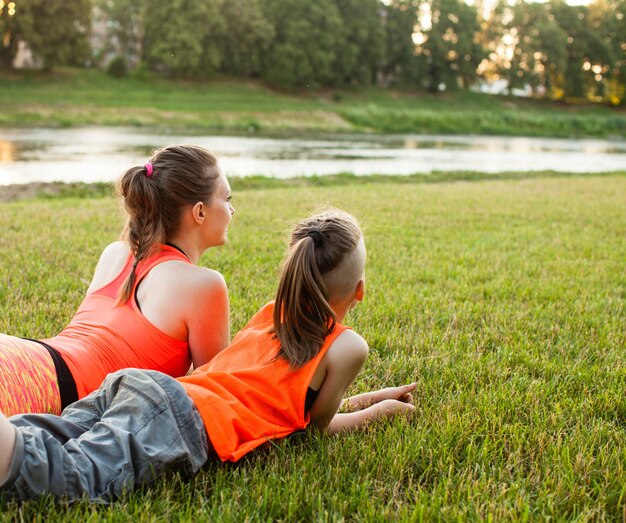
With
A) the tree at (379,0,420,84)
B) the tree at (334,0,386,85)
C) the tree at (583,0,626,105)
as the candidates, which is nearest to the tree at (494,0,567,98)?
the tree at (583,0,626,105)

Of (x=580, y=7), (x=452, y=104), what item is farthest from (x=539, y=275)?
(x=580, y=7)

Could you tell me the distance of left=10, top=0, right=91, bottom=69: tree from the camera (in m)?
39.3

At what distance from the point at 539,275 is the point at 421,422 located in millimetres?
3205

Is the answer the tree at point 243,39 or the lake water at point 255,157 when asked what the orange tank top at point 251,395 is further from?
the tree at point 243,39

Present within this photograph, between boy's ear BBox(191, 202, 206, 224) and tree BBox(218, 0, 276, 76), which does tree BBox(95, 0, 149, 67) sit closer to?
tree BBox(218, 0, 276, 76)

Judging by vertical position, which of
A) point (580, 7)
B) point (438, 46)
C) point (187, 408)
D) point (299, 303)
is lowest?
point (187, 408)

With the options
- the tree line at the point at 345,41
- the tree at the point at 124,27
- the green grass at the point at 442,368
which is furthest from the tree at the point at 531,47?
the green grass at the point at 442,368

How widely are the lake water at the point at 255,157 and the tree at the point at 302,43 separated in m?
21.4

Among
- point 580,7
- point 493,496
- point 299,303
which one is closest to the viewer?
point 493,496

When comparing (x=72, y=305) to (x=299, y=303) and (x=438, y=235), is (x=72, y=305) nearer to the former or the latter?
(x=299, y=303)

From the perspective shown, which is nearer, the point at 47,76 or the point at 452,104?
the point at 47,76

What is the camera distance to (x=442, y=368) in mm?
3291

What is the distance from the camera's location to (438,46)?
2420 inches

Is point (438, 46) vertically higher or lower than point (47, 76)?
higher
